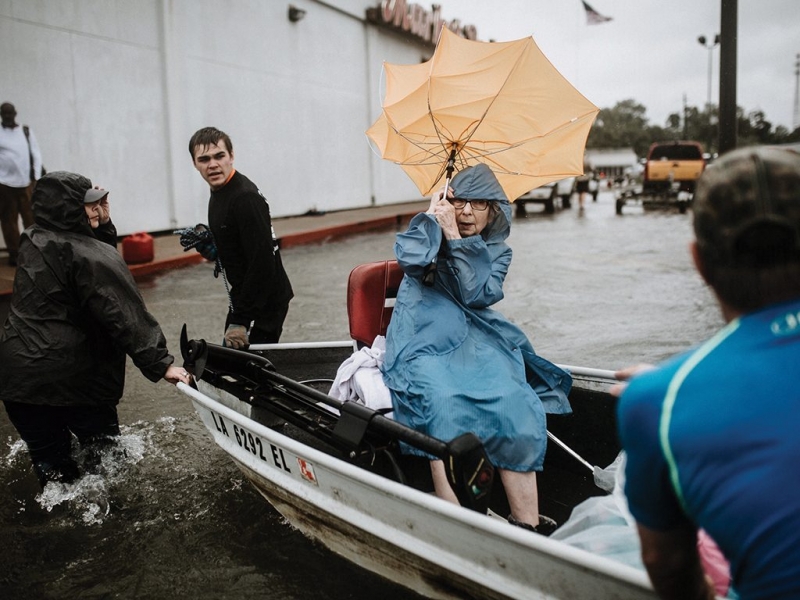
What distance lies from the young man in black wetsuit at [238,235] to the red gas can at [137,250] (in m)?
7.39

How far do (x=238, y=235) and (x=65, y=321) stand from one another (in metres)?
1.22

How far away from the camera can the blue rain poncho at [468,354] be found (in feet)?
10.5

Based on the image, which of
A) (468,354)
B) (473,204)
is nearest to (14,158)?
(473,204)

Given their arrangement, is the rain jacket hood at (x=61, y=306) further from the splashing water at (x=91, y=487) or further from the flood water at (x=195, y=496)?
the flood water at (x=195, y=496)

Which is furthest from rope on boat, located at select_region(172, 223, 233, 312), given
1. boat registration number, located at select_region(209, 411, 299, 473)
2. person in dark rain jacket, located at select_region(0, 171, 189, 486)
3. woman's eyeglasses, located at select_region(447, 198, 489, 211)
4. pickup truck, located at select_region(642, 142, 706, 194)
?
pickup truck, located at select_region(642, 142, 706, 194)

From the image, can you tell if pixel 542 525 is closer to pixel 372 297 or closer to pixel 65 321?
pixel 372 297

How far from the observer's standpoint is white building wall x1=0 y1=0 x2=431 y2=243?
12.5 metres

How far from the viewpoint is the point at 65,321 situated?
3693mm

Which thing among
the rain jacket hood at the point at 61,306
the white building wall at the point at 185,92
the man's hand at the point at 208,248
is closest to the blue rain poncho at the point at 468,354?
the rain jacket hood at the point at 61,306

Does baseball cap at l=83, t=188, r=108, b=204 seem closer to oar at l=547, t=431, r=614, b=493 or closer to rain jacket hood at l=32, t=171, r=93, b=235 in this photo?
rain jacket hood at l=32, t=171, r=93, b=235

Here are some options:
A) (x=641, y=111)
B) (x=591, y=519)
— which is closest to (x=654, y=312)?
(x=591, y=519)

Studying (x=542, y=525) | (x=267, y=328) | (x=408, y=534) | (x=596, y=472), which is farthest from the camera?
(x=267, y=328)

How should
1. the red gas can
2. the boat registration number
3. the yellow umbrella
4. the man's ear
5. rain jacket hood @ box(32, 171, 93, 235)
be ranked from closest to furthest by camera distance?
1. the man's ear
2. the boat registration number
3. rain jacket hood @ box(32, 171, 93, 235)
4. the yellow umbrella
5. the red gas can

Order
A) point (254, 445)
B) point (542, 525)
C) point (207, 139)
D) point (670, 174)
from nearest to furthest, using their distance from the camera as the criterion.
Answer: point (542, 525), point (254, 445), point (207, 139), point (670, 174)
